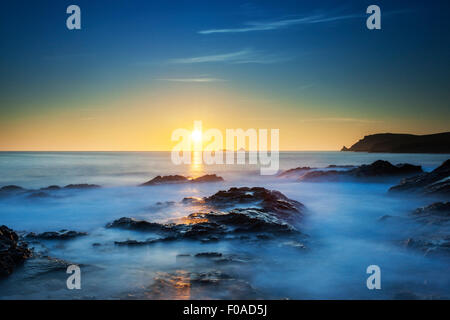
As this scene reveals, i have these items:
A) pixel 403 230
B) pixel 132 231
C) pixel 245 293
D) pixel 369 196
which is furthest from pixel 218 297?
pixel 369 196

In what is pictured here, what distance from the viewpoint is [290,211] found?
11422mm

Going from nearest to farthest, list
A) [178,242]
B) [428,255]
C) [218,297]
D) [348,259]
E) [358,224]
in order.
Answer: [218,297] < [428,255] < [348,259] < [178,242] < [358,224]

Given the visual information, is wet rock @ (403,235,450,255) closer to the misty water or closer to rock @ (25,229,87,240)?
the misty water

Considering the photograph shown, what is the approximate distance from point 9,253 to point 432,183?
1801 centimetres

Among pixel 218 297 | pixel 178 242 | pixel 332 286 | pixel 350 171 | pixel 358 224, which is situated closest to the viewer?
pixel 218 297

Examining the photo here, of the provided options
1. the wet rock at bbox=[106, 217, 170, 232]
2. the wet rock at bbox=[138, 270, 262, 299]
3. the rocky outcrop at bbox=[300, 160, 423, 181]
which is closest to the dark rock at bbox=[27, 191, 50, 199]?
the wet rock at bbox=[106, 217, 170, 232]

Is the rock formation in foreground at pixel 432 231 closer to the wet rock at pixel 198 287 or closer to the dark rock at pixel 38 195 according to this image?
the wet rock at pixel 198 287

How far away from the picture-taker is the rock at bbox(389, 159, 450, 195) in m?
13.7

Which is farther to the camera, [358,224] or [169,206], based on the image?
[169,206]

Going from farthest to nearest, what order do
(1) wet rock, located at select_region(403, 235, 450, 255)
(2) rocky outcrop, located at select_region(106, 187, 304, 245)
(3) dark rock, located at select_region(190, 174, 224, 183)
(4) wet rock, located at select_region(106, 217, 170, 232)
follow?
(3) dark rock, located at select_region(190, 174, 224, 183) < (4) wet rock, located at select_region(106, 217, 170, 232) < (2) rocky outcrop, located at select_region(106, 187, 304, 245) < (1) wet rock, located at select_region(403, 235, 450, 255)

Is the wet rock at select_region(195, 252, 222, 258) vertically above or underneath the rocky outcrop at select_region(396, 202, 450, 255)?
underneath

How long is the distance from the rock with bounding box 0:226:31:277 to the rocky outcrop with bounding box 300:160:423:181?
71.9 feet

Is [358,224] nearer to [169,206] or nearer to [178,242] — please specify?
[178,242]

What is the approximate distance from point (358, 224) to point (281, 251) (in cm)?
521
